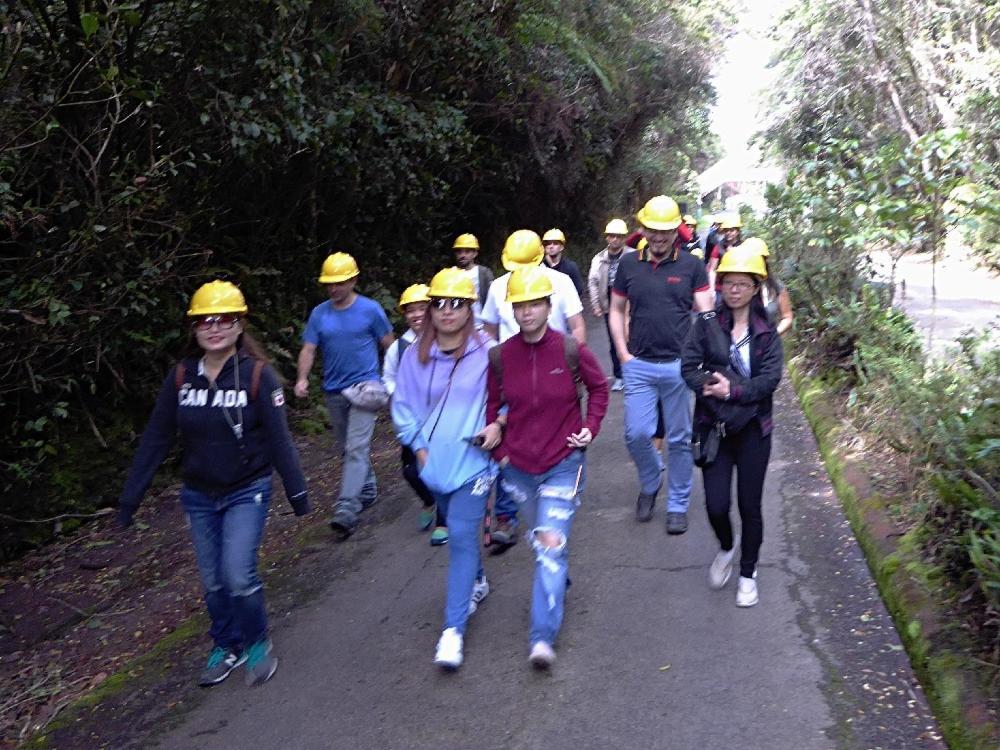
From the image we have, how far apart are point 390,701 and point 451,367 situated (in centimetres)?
163

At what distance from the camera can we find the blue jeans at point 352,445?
22.7 feet

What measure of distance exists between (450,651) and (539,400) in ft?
4.30

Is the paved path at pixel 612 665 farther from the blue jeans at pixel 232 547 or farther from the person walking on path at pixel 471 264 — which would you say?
the person walking on path at pixel 471 264

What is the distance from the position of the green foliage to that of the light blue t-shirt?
1.48 m

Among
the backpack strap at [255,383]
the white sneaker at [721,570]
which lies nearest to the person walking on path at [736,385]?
the white sneaker at [721,570]

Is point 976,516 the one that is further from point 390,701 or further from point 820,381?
point 820,381

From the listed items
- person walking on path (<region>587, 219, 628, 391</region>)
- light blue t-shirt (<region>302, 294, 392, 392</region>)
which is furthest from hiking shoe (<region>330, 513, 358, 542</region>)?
person walking on path (<region>587, 219, 628, 391</region>)

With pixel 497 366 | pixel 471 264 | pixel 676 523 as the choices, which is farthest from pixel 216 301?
pixel 471 264

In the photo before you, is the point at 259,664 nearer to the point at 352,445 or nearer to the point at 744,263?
the point at 352,445

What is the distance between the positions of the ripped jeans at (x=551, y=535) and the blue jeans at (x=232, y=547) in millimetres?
1313

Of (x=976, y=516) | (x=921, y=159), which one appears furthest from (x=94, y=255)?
(x=921, y=159)

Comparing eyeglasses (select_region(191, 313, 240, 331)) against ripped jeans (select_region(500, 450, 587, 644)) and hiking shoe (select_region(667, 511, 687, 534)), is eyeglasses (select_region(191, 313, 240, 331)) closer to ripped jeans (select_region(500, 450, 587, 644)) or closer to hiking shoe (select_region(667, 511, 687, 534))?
ripped jeans (select_region(500, 450, 587, 644))

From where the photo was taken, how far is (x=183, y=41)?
7742mm

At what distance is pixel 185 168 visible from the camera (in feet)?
26.3
